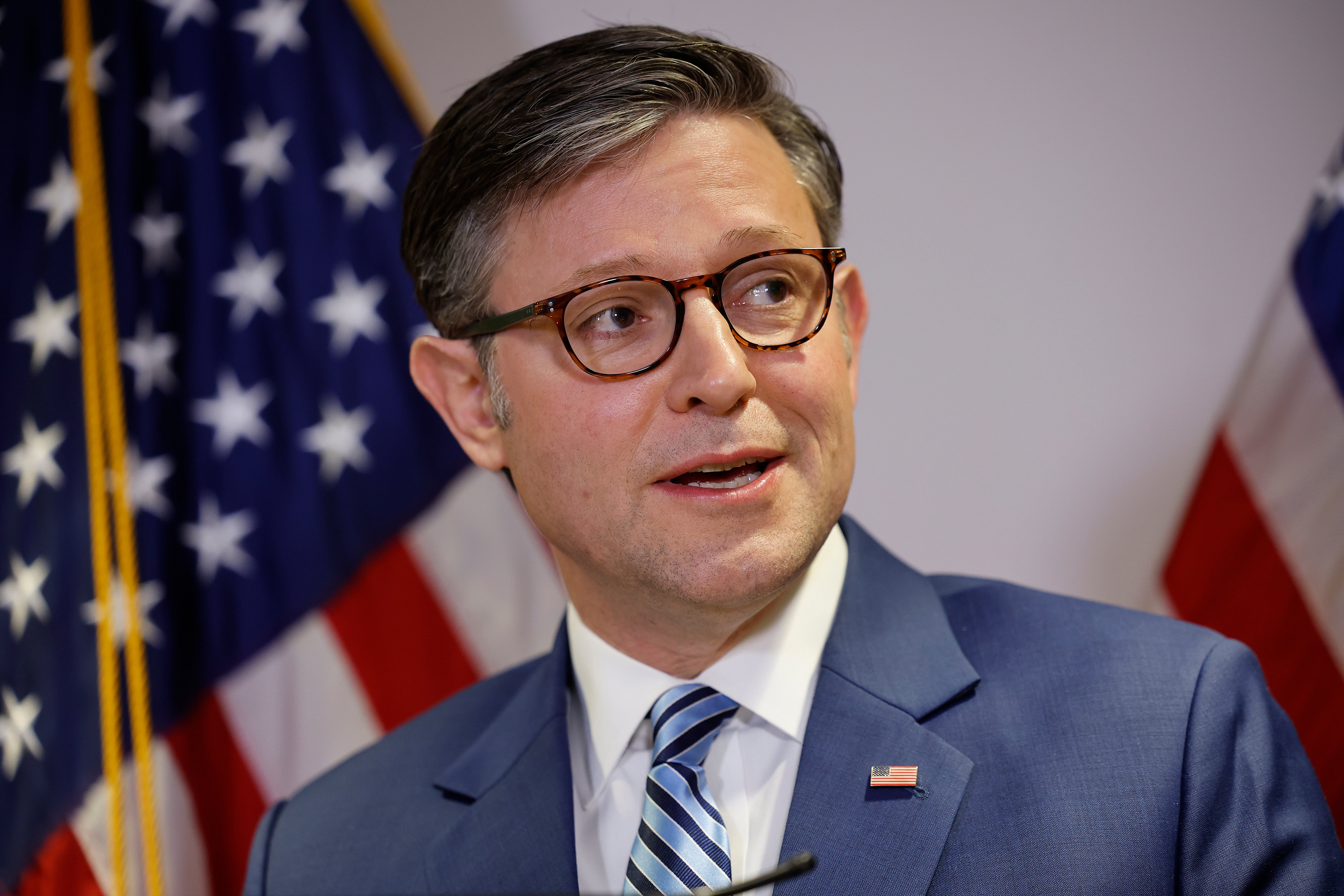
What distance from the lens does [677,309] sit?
142 cm

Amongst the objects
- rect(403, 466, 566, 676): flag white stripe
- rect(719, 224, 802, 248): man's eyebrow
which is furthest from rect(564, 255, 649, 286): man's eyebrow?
rect(403, 466, 566, 676): flag white stripe

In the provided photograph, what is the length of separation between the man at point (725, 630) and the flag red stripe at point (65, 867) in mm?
881

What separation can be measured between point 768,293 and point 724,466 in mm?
271

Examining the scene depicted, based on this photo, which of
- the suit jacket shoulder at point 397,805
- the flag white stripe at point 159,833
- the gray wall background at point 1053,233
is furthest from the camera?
the flag white stripe at point 159,833

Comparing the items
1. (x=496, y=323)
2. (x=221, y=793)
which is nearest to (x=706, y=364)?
(x=496, y=323)

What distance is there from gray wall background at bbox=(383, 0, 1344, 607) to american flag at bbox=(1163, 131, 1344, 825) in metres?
0.18

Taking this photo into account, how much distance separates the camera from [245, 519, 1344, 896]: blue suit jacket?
1292mm

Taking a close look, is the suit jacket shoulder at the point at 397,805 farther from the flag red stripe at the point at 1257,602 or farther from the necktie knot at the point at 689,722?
the flag red stripe at the point at 1257,602

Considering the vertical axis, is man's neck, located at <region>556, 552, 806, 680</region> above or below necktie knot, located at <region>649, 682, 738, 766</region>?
above

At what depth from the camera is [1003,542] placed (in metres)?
2.35

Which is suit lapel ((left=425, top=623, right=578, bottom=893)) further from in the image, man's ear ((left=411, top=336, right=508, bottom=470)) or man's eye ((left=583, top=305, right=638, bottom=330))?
man's eye ((left=583, top=305, right=638, bottom=330))

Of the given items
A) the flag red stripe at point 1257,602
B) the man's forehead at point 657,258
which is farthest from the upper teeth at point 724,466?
the flag red stripe at point 1257,602

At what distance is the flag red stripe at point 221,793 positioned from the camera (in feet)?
7.83

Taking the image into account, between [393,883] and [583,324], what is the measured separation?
0.91m
